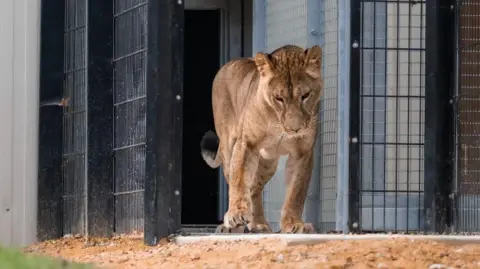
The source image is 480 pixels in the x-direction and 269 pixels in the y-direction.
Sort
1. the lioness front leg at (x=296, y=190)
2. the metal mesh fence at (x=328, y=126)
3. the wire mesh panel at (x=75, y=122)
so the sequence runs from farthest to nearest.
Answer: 1. the metal mesh fence at (x=328, y=126)
2. the wire mesh panel at (x=75, y=122)
3. the lioness front leg at (x=296, y=190)

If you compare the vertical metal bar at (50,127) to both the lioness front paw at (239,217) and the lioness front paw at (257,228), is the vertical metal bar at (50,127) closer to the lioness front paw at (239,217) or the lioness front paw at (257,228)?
the lioness front paw at (257,228)

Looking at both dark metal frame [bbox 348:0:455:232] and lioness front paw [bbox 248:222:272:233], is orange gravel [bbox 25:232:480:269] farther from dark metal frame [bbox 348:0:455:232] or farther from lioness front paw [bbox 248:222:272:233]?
lioness front paw [bbox 248:222:272:233]

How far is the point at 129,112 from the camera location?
9.03 metres

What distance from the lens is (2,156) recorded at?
33.3 feet

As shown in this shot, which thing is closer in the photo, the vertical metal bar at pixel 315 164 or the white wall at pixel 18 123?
the white wall at pixel 18 123

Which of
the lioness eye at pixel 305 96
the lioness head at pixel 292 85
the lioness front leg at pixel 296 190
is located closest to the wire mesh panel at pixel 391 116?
the lioness front leg at pixel 296 190

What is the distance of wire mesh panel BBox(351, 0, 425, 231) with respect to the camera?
31.5 ft

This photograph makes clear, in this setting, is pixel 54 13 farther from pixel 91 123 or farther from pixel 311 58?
pixel 311 58

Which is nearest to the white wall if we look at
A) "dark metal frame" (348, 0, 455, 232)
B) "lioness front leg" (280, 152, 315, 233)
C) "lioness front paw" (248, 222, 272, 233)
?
"lioness front paw" (248, 222, 272, 233)

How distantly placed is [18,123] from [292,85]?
259 centimetres

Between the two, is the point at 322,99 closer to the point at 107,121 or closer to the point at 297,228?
the point at 107,121

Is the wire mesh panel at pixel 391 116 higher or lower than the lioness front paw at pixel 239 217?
higher

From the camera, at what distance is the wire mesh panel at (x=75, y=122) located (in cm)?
986

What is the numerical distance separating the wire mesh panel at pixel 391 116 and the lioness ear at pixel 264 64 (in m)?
0.93
